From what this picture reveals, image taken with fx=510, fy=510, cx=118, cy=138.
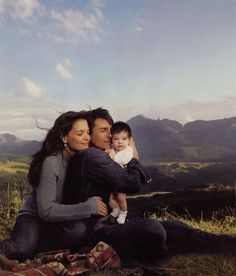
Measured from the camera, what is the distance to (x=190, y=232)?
5680mm

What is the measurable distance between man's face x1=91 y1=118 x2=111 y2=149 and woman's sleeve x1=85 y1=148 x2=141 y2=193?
0.43 m

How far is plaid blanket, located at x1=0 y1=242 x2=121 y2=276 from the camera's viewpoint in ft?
17.1

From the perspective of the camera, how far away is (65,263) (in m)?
5.46

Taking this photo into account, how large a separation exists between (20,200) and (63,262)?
3.94 m

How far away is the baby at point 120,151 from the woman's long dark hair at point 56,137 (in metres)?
0.45

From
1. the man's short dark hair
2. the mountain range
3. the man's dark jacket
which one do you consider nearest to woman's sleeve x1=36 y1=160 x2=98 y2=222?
the man's dark jacket

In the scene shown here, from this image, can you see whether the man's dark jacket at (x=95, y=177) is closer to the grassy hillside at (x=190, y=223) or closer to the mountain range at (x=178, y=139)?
the grassy hillside at (x=190, y=223)

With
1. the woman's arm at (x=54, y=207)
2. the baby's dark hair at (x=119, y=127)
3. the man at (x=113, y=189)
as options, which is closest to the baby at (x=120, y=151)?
the baby's dark hair at (x=119, y=127)

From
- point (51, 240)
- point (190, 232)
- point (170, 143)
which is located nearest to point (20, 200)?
point (51, 240)

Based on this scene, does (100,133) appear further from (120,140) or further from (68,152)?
(68,152)

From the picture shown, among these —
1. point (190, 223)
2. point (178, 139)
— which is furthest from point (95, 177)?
point (178, 139)

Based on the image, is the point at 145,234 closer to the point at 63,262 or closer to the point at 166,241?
the point at 166,241

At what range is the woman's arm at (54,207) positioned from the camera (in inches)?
208

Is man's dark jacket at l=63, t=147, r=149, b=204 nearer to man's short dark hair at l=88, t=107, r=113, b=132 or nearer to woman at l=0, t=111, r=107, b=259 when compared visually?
woman at l=0, t=111, r=107, b=259
